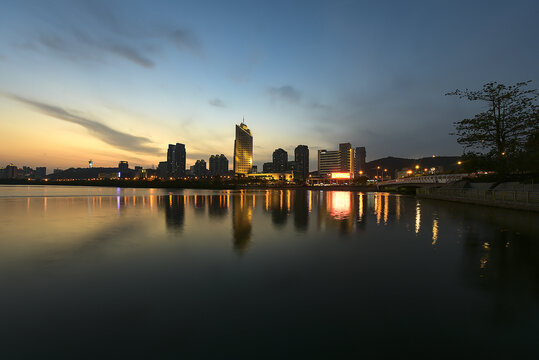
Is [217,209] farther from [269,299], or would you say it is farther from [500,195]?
[500,195]

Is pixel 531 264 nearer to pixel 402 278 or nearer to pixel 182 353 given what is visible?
pixel 402 278

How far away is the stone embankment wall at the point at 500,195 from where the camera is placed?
987 inches

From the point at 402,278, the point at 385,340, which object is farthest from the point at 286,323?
the point at 402,278

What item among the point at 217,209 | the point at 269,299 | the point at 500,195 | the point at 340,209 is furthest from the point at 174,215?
the point at 500,195

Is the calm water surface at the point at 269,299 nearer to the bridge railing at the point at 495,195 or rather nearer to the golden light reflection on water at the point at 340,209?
the golden light reflection on water at the point at 340,209

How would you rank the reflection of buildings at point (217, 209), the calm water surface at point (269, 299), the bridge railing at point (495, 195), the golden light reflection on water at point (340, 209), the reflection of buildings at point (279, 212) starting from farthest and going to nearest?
the reflection of buildings at point (217, 209), the bridge railing at point (495, 195), the golden light reflection on water at point (340, 209), the reflection of buildings at point (279, 212), the calm water surface at point (269, 299)

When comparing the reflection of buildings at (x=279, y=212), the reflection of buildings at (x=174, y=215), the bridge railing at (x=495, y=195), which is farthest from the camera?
the bridge railing at (x=495, y=195)

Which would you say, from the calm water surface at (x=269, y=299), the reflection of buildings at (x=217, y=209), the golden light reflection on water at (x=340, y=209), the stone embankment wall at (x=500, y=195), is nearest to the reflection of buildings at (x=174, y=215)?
the reflection of buildings at (x=217, y=209)

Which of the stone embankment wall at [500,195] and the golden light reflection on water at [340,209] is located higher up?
the stone embankment wall at [500,195]

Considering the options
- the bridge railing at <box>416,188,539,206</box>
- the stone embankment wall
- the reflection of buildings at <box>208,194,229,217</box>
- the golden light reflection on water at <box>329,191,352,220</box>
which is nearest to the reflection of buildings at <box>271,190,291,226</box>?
the golden light reflection on water at <box>329,191,352,220</box>

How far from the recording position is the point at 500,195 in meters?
29.3

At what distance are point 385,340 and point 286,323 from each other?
190 cm

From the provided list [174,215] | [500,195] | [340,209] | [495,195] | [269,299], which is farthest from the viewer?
[340,209]

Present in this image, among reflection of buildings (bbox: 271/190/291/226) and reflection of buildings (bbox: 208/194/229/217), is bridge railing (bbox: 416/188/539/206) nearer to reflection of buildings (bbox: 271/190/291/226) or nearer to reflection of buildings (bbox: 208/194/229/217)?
reflection of buildings (bbox: 271/190/291/226)
